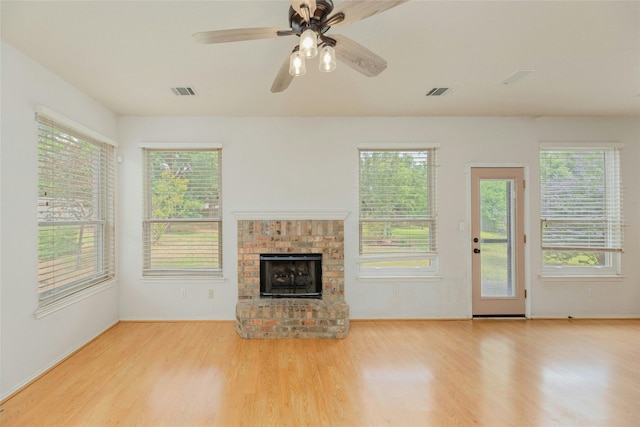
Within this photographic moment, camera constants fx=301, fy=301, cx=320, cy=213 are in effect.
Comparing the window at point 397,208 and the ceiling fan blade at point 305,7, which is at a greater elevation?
the ceiling fan blade at point 305,7

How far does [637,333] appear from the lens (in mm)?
3590

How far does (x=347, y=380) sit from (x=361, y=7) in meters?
2.65

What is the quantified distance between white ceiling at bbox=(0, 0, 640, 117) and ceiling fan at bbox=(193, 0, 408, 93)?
0.42 meters

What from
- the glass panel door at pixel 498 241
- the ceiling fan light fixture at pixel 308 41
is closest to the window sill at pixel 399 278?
the glass panel door at pixel 498 241

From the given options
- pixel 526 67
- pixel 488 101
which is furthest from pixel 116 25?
pixel 488 101

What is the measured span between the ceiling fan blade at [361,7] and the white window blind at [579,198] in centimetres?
392

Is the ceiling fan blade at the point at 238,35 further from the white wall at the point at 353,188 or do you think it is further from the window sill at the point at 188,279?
the window sill at the point at 188,279

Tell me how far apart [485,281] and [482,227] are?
75 cm

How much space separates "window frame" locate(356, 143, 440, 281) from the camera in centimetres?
407

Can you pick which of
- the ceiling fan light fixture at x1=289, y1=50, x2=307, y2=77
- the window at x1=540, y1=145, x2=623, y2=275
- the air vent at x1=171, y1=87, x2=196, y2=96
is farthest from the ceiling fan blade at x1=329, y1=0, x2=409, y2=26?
the window at x1=540, y1=145, x2=623, y2=275

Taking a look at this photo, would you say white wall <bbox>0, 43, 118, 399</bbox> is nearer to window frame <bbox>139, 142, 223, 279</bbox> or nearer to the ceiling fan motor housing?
window frame <bbox>139, 142, 223, 279</bbox>

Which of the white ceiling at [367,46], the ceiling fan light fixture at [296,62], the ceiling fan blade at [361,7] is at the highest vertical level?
the white ceiling at [367,46]

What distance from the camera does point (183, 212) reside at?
404 centimetres

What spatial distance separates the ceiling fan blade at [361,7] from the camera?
1.40 metres
